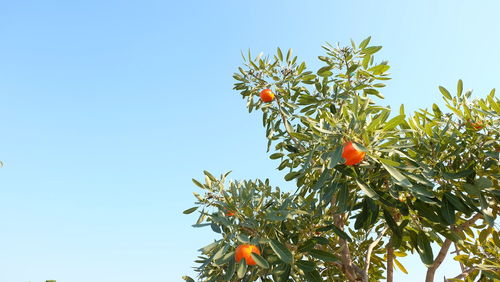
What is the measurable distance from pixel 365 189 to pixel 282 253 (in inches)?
24.9

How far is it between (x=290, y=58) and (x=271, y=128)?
0.78m

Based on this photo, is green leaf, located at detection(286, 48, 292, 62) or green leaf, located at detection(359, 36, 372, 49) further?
green leaf, located at detection(286, 48, 292, 62)

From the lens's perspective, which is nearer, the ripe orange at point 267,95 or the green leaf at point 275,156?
the ripe orange at point 267,95

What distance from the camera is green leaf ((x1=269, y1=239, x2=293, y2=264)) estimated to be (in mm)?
2199

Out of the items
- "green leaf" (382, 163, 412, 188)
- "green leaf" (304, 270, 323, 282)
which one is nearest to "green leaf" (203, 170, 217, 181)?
"green leaf" (304, 270, 323, 282)

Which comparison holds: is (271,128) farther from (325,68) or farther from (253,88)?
(325,68)

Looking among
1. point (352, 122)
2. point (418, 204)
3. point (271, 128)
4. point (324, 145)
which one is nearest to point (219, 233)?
point (324, 145)

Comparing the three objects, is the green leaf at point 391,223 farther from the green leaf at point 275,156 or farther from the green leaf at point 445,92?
the green leaf at point 275,156

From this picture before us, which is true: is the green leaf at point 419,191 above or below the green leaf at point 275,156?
below

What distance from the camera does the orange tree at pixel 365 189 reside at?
2270 millimetres

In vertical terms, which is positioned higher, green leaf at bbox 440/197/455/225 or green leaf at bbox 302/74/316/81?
green leaf at bbox 302/74/316/81

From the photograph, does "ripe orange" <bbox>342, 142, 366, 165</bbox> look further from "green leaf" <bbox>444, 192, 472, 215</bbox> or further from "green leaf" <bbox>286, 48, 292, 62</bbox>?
"green leaf" <bbox>286, 48, 292, 62</bbox>

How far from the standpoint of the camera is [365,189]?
2285 millimetres

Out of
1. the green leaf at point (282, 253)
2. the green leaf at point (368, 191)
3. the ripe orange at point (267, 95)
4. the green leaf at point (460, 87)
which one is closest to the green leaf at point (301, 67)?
the ripe orange at point (267, 95)
